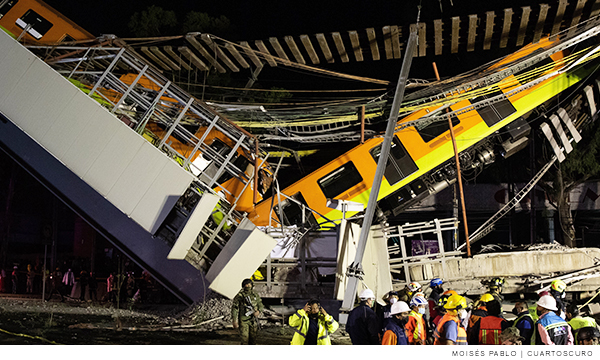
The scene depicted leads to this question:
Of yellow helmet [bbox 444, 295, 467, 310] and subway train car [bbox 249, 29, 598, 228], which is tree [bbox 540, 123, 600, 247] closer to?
subway train car [bbox 249, 29, 598, 228]

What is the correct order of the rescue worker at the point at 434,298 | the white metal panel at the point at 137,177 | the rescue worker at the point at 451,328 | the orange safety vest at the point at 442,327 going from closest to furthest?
the rescue worker at the point at 451,328
the orange safety vest at the point at 442,327
the rescue worker at the point at 434,298
the white metal panel at the point at 137,177

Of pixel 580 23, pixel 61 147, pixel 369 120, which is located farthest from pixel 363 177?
pixel 61 147

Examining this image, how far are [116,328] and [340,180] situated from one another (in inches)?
248

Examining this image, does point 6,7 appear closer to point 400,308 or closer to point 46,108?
point 46,108

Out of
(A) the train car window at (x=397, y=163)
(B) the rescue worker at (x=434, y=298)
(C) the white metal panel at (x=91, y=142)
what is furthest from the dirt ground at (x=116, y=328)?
(A) the train car window at (x=397, y=163)

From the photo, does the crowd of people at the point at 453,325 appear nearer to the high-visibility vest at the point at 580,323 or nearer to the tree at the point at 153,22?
the high-visibility vest at the point at 580,323

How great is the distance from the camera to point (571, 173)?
58.8ft

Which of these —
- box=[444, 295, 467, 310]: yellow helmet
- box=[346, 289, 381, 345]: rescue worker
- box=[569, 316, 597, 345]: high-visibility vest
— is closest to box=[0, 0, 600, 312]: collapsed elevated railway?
box=[346, 289, 381, 345]: rescue worker

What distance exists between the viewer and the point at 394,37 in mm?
12227

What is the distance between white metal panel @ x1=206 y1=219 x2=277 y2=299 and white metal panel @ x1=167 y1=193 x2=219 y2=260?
74 cm

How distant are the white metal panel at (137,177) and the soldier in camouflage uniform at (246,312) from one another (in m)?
4.18

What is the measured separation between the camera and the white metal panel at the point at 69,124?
37.3 ft

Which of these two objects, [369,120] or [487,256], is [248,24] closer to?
[369,120]

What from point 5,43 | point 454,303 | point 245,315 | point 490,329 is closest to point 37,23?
point 5,43
